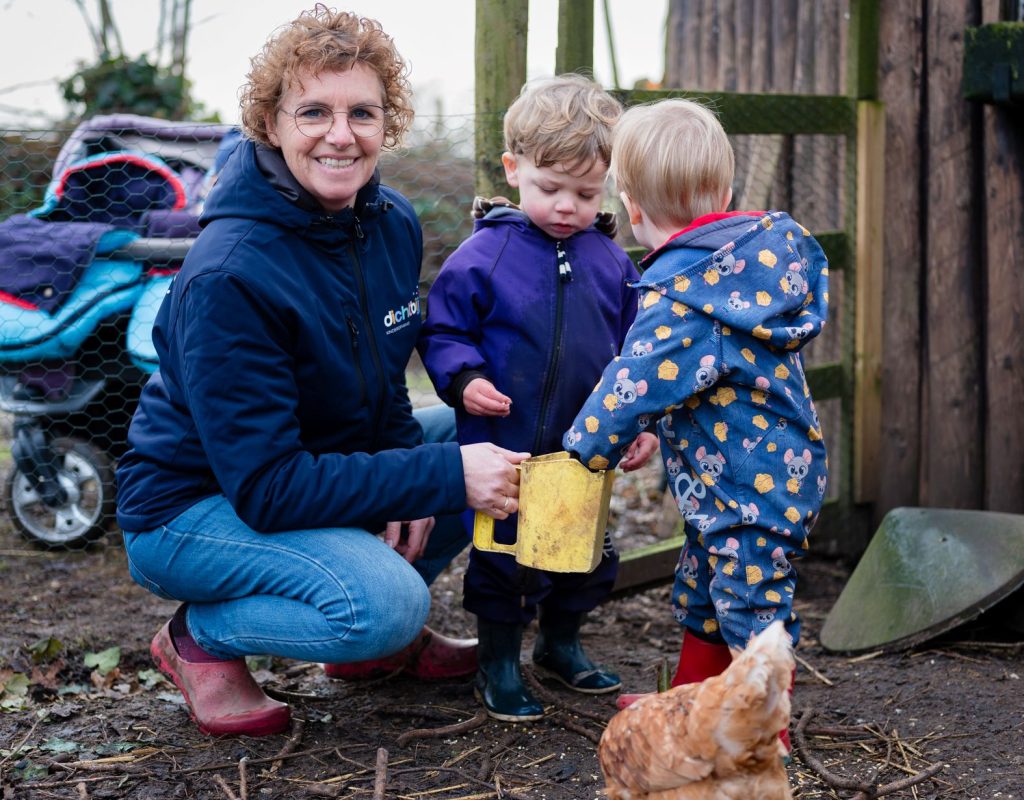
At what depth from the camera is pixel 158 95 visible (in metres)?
6.67

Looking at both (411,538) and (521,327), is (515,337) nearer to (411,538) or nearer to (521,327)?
(521,327)

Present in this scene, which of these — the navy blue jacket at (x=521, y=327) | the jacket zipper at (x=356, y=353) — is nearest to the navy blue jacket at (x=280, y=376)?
the jacket zipper at (x=356, y=353)

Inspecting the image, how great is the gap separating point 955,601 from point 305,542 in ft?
5.99

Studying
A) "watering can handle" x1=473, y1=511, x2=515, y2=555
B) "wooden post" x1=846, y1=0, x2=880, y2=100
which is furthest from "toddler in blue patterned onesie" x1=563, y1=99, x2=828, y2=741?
"wooden post" x1=846, y1=0, x2=880, y2=100

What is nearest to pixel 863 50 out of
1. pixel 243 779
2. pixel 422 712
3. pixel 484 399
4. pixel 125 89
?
pixel 484 399

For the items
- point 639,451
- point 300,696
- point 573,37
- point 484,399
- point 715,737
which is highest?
point 573,37

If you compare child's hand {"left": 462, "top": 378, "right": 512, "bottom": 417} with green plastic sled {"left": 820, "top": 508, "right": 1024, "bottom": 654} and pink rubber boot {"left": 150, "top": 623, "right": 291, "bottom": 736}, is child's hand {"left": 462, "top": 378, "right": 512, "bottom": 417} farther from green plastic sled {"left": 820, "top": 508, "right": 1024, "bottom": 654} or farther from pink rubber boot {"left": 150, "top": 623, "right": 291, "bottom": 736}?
green plastic sled {"left": 820, "top": 508, "right": 1024, "bottom": 654}

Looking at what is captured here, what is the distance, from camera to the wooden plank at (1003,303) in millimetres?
3660

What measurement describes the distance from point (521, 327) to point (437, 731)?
0.95m

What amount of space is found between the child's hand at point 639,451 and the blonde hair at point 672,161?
22.4 inches

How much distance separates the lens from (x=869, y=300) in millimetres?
4117

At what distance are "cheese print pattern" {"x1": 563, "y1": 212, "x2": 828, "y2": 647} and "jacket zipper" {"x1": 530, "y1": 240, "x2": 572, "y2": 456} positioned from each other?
0.30 m

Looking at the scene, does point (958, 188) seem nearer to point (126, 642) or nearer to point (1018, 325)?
point (1018, 325)

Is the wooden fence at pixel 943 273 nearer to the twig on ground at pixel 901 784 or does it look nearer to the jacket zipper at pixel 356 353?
the twig on ground at pixel 901 784
